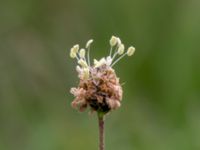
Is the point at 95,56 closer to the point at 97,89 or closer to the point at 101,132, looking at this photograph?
the point at 97,89

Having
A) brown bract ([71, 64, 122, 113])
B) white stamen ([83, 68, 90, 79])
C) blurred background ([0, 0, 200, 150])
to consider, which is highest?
blurred background ([0, 0, 200, 150])

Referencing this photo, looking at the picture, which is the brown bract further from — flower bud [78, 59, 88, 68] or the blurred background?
the blurred background

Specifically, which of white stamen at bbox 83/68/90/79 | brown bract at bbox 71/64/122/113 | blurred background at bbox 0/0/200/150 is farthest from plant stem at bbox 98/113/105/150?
blurred background at bbox 0/0/200/150

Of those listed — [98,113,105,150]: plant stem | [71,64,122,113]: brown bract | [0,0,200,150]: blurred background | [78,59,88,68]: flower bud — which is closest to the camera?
[98,113,105,150]: plant stem

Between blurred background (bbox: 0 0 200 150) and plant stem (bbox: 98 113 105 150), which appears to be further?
blurred background (bbox: 0 0 200 150)

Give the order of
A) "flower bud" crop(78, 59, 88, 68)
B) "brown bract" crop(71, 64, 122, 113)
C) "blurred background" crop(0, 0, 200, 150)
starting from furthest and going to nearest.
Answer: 1. "blurred background" crop(0, 0, 200, 150)
2. "flower bud" crop(78, 59, 88, 68)
3. "brown bract" crop(71, 64, 122, 113)
